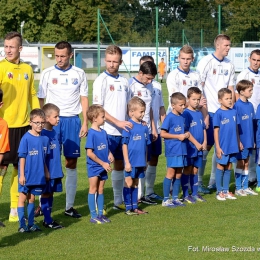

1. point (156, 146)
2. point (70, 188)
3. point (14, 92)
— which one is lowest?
point (70, 188)

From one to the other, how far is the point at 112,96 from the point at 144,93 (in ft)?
2.13

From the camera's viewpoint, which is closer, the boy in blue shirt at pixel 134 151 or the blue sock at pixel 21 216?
the blue sock at pixel 21 216

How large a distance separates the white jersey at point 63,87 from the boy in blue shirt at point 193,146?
1601mm

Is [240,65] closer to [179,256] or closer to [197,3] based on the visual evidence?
[179,256]

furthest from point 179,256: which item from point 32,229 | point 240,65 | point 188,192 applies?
point 240,65

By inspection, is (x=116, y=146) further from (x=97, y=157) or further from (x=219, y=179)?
(x=219, y=179)

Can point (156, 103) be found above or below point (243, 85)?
below

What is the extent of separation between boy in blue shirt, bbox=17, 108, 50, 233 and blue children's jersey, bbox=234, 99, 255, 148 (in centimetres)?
355

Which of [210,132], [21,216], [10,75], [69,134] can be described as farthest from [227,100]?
[21,216]

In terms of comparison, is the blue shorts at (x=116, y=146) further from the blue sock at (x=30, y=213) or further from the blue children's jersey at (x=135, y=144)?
the blue sock at (x=30, y=213)

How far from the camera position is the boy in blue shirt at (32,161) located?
730 centimetres

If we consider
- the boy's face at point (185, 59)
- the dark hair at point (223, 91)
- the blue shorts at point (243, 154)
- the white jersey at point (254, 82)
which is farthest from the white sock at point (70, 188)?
the white jersey at point (254, 82)

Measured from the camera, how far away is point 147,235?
7.29 m

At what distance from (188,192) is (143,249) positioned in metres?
3.22
